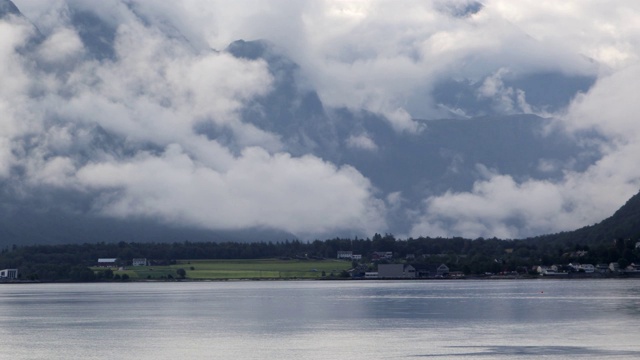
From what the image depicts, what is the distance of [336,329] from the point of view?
6994 centimetres

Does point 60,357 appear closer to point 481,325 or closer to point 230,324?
point 230,324

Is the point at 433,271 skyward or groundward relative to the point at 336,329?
skyward

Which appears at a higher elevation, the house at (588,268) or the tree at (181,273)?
the tree at (181,273)

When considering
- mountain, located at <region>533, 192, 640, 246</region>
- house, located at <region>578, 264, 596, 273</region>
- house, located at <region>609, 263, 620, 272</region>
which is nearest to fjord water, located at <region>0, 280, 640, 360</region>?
house, located at <region>609, 263, 620, 272</region>

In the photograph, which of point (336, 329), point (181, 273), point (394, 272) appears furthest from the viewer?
point (394, 272)

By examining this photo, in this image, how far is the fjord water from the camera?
188 ft

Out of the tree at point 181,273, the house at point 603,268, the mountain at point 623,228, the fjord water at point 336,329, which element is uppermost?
the mountain at point 623,228

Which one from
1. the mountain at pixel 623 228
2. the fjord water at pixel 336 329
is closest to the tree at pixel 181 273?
the mountain at pixel 623 228

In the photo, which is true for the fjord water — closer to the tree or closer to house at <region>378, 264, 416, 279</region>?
the tree

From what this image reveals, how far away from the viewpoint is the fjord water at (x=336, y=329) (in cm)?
5731

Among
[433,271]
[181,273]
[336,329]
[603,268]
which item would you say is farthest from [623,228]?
[336,329]

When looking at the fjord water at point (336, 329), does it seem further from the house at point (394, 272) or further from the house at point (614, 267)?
the house at point (394, 272)

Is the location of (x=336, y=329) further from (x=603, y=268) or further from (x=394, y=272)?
(x=394, y=272)

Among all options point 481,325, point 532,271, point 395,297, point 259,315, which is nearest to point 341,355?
point 481,325
